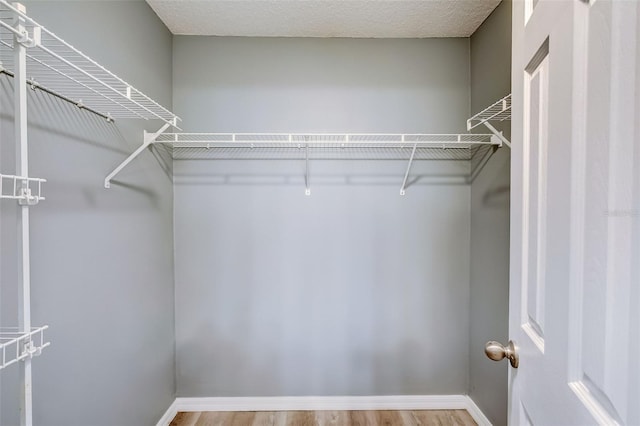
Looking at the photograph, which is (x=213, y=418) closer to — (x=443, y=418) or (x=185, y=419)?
(x=185, y=419)

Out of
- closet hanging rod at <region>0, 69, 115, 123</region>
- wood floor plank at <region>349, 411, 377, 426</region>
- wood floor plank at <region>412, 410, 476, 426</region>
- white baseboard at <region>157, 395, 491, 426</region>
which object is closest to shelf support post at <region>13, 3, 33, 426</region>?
closet hanging rod at <region>0, 69, 115, 123</region>

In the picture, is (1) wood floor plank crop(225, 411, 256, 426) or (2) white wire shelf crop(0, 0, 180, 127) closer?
(2) white wire shelf crop(0, 0, 180, 127)

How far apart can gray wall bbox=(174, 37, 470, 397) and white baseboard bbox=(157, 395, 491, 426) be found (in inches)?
1.7

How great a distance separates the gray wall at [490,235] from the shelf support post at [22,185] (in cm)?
186

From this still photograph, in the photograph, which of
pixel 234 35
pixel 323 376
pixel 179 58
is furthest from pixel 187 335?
pixel 234 35

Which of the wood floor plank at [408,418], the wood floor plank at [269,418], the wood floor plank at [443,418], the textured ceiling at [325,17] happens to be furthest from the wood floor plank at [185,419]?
the textured ceiling at [325,17]

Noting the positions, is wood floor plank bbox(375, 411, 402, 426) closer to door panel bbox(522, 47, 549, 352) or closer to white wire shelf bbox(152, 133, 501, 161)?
door panel bbox(522, 47, 549, 352)

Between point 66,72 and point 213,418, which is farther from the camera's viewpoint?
point 213,418

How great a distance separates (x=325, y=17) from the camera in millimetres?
1732

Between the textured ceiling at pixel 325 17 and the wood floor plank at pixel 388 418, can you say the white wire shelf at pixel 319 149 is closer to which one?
the textured ceiling at pixel 325 17

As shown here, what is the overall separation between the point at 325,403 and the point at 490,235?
1.51 m

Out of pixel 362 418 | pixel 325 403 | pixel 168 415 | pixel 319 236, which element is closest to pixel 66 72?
pixel 319 236

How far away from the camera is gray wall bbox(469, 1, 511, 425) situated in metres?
1.57

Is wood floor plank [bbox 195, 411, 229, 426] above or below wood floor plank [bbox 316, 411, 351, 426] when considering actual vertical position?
below
